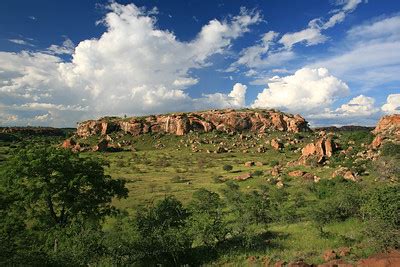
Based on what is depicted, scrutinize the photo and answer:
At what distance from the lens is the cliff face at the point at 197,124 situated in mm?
176250

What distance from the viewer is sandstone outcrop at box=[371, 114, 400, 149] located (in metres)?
78.5

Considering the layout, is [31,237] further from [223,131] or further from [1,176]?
[223,131]

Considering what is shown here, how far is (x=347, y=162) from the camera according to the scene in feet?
227

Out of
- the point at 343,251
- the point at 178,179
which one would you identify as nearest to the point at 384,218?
the point at 343,251

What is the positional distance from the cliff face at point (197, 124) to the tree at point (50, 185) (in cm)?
14842

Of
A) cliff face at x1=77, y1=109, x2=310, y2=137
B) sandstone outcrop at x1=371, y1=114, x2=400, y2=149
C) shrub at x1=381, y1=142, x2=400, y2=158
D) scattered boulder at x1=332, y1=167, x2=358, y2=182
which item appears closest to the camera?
scattered boulder at x1=332, y1=167, x2=358, y2=182

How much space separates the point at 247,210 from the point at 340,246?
14.3m

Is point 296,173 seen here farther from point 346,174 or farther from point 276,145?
point 276,145

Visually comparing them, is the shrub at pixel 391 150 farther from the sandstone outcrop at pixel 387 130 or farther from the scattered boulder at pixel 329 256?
the scattered boulder at pixel 329 256

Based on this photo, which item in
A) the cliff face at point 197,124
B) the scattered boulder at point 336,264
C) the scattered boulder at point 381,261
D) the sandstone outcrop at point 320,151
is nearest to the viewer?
the scattered boulder at point 381,261

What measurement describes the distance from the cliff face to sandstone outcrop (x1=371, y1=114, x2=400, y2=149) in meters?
→ 77.5

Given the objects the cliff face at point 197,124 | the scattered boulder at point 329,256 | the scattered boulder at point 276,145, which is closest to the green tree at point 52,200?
the scattered boulder at point 329,256

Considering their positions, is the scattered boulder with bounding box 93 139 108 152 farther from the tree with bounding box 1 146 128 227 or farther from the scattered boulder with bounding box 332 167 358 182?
the tree with bounding box 1 146 128 227

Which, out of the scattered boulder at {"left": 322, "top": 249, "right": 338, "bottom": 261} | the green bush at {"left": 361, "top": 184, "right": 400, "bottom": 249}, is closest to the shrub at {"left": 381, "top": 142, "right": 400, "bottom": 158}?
the green bush at {"left": 361, "top": 184, "right": 400, "bottom": 249}
